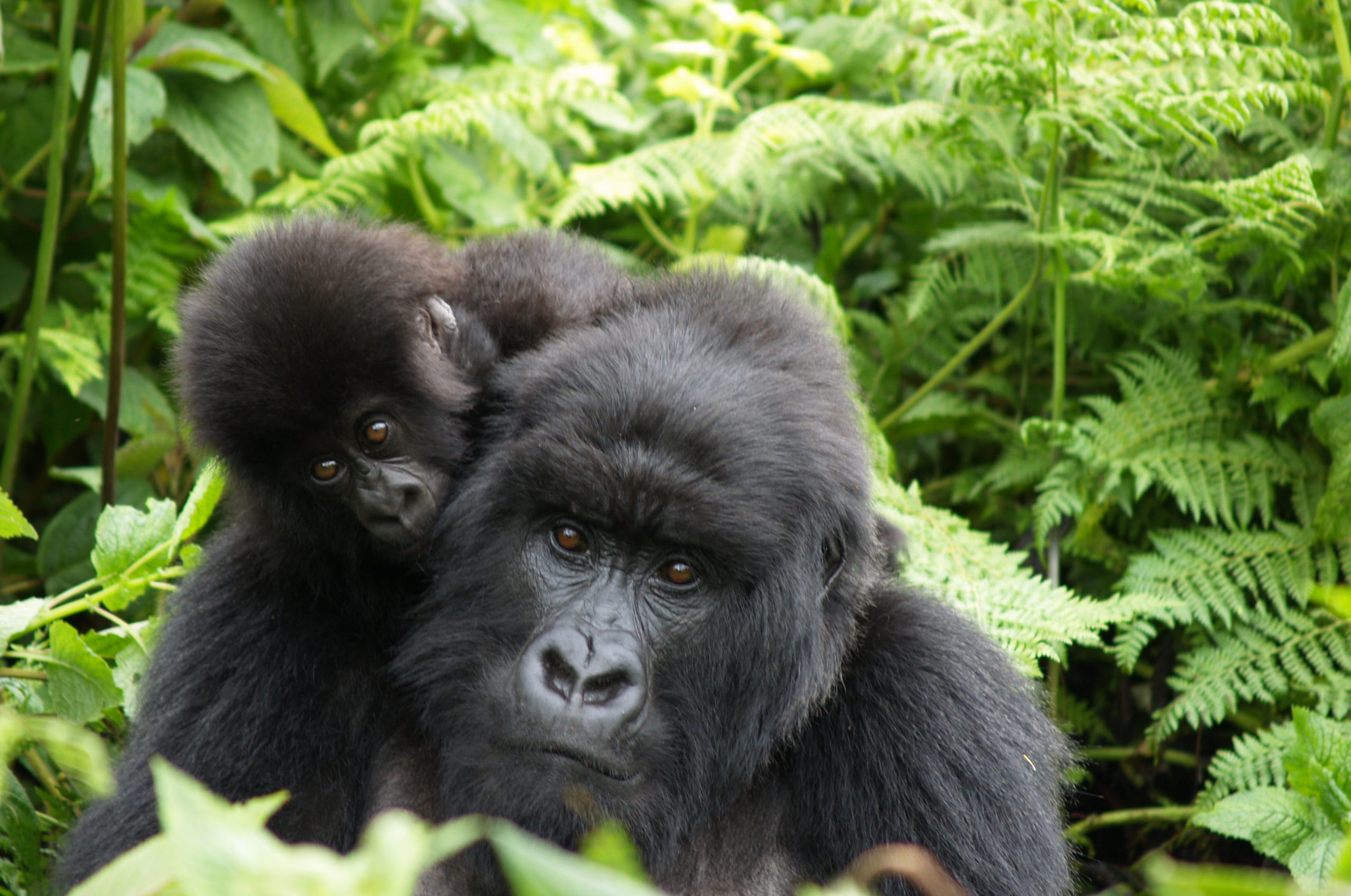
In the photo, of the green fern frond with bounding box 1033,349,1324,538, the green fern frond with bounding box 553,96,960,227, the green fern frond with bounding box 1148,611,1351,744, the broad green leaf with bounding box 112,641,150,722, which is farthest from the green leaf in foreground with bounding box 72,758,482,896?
the green fern frond with bounding box 553,96,960,227

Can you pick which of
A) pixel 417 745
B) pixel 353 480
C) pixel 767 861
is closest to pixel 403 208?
pixel 353 480

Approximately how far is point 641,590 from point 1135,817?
1.96 metres

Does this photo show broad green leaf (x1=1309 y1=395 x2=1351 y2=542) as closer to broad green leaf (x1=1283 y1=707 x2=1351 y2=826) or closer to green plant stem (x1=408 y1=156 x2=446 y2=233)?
broad green leaf (x1=1283 y1=707 x2=1351 y2=826)

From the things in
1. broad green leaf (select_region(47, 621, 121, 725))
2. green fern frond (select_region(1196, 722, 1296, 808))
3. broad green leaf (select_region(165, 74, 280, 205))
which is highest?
broad green leaf (select_region(165, 74, 280, 205))

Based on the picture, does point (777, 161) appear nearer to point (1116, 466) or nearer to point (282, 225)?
point (1116, 466)

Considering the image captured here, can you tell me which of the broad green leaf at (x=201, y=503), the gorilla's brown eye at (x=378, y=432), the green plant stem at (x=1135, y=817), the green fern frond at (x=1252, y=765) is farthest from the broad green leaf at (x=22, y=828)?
the green fern frond at (x=1252, y=765)

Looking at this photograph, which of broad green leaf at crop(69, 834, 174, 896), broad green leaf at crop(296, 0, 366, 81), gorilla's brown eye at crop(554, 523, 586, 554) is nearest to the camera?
broad green leaf at crop(69, 834, 174, 896)

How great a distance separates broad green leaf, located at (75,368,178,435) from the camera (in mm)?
3826

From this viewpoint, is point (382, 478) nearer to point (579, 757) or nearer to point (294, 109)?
point (579, 757)

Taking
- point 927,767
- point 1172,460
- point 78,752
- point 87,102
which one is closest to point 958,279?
point 1172,460

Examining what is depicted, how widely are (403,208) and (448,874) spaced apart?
A: 2831 mm

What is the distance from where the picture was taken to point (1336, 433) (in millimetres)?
3385

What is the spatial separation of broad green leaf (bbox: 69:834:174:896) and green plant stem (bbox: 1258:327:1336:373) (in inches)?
137

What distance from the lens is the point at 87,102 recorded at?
3.46 m
